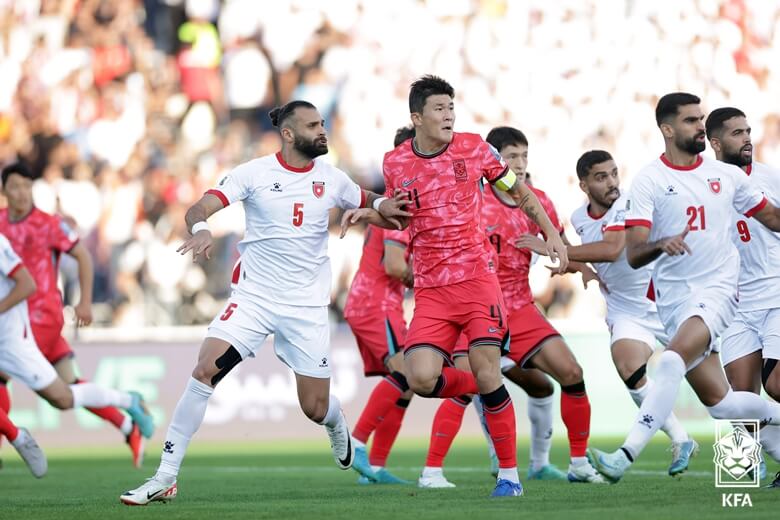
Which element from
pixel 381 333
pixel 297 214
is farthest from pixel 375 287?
pixel 297 214

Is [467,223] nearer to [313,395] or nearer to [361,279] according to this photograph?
[313,395]

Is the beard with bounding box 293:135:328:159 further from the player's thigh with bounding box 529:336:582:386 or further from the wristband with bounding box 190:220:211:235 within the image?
the player's thigh with bounding box 529:336:582:386

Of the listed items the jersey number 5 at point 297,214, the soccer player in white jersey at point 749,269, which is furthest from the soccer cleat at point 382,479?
the soccer player in white jersey at point 749,269

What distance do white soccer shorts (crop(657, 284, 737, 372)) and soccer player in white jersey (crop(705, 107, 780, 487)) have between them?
0.68 m

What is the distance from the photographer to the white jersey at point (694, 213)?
8383 millimetres

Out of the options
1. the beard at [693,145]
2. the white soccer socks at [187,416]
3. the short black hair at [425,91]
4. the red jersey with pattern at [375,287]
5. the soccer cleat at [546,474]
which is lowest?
the soccer cleat at [546,474]

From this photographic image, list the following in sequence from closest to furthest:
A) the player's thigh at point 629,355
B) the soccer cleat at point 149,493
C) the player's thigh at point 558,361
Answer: the soccer cleat at point 149,493 → the player's thigh at point 558,361 → the player's thigh at point 629,355

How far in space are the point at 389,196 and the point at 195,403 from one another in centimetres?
185

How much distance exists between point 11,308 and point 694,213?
5990 millimetres

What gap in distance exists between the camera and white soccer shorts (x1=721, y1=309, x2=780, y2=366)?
344 inches

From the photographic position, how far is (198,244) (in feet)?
25.4

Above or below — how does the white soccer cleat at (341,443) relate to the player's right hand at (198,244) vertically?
below

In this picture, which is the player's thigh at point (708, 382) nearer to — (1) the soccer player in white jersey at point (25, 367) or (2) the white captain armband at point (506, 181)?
(2) the white captain armband at point (506, 181)

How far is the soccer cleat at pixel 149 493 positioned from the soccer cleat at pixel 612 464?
2622 millimetres
